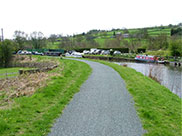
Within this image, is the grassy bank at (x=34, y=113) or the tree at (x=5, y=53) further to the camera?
the tree at (x=5, y=53)

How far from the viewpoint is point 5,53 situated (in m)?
47.5

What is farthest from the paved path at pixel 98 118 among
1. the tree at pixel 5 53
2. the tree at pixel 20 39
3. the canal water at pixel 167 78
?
the tree at pixel 20 39

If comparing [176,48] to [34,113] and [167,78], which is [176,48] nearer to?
[167,78]

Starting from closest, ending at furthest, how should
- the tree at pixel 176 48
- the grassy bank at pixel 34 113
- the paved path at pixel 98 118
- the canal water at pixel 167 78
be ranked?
the grassy bank at pixel 34 113, the paved path at pixel 98 118, the canal water at pixel 167 78, the tree at pixel 176 48

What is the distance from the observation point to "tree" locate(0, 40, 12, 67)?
4691cm

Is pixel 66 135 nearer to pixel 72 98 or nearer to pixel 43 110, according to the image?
pixel 43 110

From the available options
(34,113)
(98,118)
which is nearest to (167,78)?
(98,118)

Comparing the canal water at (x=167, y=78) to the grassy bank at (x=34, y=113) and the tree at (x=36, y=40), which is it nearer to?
the grassy bank at (x=34, y=113)

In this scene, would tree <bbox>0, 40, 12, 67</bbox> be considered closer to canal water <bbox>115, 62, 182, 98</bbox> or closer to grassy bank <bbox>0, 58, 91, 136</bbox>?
canal water <bbox>115, 62, 182, 98</bbox>

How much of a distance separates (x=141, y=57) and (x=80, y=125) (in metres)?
44.9

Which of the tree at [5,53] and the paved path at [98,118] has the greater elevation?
the tree at [5,53]

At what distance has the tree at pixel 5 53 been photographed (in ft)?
154

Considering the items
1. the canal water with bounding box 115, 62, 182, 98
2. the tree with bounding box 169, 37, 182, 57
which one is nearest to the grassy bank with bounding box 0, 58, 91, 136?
the canal water with bounding box 115, 62, 182, 98

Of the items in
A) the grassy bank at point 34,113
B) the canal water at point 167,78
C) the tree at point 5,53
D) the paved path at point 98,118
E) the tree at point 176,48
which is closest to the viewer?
the grassy bank at point 34,113
